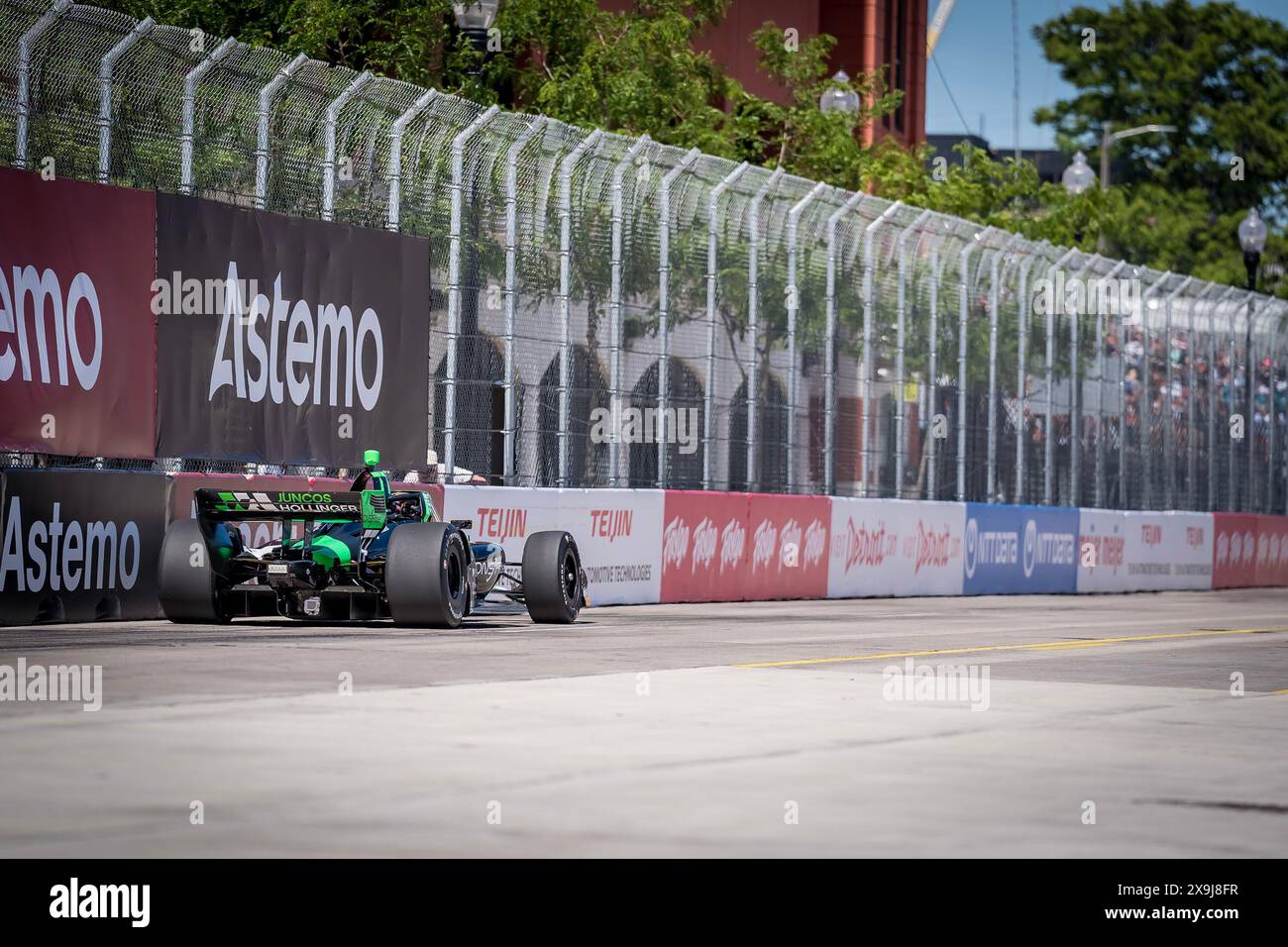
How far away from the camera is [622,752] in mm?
8672

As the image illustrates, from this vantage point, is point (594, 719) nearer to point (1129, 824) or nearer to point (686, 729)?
point (686, 729)

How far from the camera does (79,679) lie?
36.9 ft

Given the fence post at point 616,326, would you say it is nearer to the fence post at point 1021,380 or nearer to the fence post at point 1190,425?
the fence post at point 1021,380

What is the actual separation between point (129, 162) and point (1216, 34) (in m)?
62.8

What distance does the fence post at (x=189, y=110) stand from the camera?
18531 mm

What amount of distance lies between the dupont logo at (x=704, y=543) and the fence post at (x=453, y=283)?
4.02 m

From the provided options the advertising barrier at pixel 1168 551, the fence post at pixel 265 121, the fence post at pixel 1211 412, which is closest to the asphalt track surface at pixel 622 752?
the fence post at pixel 265 121

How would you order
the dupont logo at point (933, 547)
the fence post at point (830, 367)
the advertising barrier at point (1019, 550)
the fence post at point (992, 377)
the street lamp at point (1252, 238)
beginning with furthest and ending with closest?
the street lamp at point (1252, 238) < the fence post at point (992, 377) < the advertising barrier at point (1019, 550) < the dupont logo at point (933, 547) < the fence post at point (830, 367)

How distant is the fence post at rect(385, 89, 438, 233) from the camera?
827 inches

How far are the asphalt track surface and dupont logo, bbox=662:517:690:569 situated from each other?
8587 mm

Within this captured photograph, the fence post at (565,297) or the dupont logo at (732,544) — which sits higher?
the fence post at (565,297)

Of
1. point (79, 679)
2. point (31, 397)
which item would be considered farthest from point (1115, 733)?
point (31, 397)

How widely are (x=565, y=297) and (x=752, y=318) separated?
12.0 ft

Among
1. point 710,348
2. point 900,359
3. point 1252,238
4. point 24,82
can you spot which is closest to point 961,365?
point 900,359
